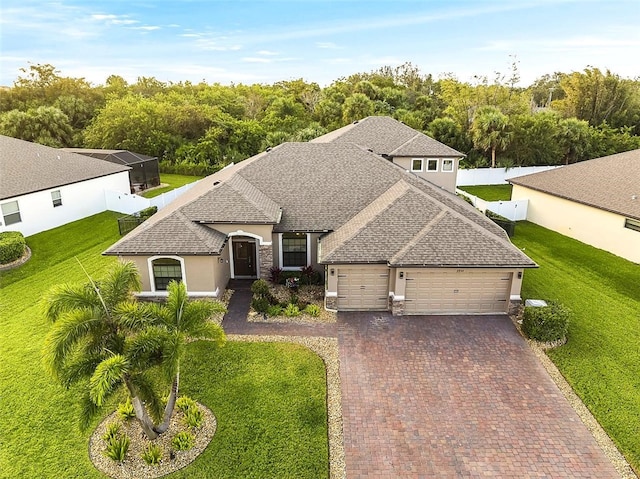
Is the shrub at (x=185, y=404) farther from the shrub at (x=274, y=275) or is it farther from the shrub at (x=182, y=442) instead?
the shrub at (x=274, y=275)

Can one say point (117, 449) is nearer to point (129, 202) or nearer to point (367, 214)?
point (367, 214)

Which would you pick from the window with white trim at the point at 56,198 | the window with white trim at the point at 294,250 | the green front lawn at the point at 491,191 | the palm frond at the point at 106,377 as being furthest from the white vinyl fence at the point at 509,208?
the window with white trim at the point at 56,198

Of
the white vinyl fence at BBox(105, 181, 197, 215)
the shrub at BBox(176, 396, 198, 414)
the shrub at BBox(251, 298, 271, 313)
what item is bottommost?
the shrub at BBox(176, 396, 198, 414)

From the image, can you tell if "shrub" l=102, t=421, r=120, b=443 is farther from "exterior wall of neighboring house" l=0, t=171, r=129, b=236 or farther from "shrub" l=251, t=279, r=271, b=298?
"exterior wall of neighboring house" l=0, t=171, r=129, b=236

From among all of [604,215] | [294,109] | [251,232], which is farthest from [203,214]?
[294,109]

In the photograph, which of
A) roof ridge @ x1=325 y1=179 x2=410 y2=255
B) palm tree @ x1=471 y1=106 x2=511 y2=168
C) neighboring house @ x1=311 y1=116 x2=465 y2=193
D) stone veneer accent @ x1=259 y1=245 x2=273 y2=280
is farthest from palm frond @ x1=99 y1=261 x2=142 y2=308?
palm tree @ x1=471 y1=106 x2=511 y2=168

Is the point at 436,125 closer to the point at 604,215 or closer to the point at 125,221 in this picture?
the point at 604,215

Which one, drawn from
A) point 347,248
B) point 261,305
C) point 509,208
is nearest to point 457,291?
point 347,248
